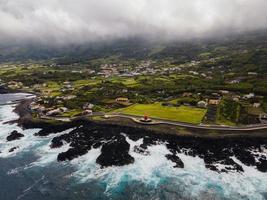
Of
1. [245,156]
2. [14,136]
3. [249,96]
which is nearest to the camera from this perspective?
[245,156]

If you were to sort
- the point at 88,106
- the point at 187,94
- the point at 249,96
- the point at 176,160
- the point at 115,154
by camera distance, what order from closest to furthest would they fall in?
the point at 176,160
the point at 115,154
the point at 88,106
the point at 249,96
the point at 187,94

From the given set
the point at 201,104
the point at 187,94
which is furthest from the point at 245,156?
the point at 187,94

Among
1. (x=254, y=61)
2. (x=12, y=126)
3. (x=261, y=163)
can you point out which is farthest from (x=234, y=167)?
(x=254, y=61)

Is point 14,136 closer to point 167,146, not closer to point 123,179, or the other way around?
point 123,179

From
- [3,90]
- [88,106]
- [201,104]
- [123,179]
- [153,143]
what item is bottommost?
[3,90]

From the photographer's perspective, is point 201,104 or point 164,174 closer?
point 164,174

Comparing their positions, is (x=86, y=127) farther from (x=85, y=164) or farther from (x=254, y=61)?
(x=254, y=61)
